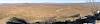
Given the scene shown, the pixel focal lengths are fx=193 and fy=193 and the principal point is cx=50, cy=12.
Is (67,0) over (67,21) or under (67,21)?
over

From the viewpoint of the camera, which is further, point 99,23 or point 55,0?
point 55,0

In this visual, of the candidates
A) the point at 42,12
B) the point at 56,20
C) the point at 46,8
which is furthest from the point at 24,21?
the point at 46,8

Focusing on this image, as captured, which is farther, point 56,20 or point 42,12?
point 42,12

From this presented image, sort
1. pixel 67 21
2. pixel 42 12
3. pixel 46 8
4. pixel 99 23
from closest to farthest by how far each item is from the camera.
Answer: pixel 67 21 < pixel 99 23 < pixel 42 12 < pixel 46 8

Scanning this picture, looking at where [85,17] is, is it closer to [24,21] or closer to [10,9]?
[24,21]

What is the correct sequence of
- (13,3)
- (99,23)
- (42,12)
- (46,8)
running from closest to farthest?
(99,23) → (42,12) → (46,8) → (13,3)

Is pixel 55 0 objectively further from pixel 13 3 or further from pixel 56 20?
pixel 56 20

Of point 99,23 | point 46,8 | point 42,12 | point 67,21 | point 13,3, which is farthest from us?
point 13,3

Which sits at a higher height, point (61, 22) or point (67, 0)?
point (67, 0)

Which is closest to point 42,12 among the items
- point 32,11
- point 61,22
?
point 32,11
